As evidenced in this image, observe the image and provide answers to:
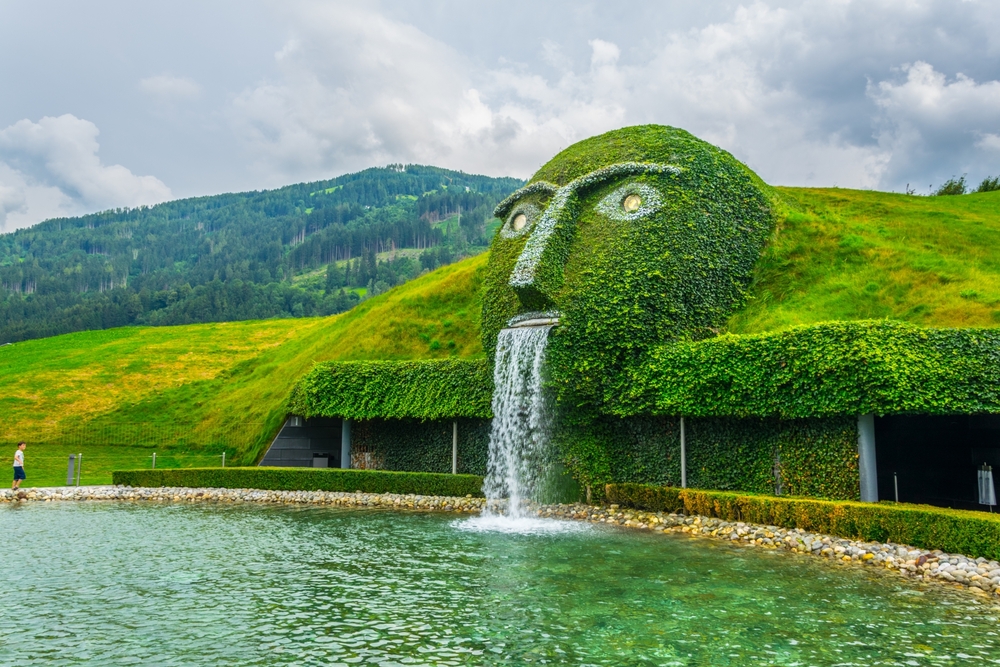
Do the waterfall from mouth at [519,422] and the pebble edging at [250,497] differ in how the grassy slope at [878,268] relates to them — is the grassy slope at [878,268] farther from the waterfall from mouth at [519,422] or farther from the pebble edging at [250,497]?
the pebble edging at [250,497]

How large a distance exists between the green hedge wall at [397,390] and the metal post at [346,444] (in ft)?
3.05

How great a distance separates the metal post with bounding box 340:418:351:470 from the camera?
1061 inches

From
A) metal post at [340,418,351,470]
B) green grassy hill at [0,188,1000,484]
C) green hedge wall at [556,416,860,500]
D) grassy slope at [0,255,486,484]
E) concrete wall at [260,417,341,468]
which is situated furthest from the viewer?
grassy slope at [0,255,486,484]

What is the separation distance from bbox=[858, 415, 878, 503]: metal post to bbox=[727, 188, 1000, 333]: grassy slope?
4665 mm

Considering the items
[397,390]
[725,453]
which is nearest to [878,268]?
[725,453]

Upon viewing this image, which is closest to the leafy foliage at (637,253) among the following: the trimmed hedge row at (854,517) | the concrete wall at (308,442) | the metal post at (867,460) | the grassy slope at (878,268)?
the grassy slope at (878,268)

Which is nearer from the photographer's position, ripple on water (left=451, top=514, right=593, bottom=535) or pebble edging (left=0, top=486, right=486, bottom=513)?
ripple on water (left=451, top=514, right=593, bottom=535)

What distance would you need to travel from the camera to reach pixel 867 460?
15664 millimetres

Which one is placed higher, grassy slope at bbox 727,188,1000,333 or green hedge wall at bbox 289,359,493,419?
grassy slope at bbox 727,188,1000,333

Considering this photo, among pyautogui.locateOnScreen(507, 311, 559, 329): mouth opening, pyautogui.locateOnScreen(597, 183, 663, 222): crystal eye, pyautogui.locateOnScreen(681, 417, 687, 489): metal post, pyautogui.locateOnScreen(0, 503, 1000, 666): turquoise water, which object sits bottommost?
pyautogui.locateOnScreen(0, 503, 1000, 666): turquoise water

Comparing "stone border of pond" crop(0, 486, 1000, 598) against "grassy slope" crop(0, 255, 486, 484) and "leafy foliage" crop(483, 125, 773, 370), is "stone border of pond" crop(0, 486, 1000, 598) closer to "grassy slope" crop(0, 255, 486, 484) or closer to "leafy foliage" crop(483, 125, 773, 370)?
"leafy foliage" crop(483, 125, 773, 370)

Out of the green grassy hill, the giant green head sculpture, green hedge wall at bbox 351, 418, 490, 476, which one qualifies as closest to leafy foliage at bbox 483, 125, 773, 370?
the giant green head sculpture

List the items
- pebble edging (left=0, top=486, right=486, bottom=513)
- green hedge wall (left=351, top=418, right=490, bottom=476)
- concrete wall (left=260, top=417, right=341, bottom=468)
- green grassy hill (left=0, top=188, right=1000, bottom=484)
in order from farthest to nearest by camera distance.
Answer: concrete wall (left=260, top=417, right=341, bottom=468) → green hedge wall (left=351, top=418, right=490, bottom=476) → pebble edging (left=0, top=486, right=486, bottom=513) → green grassy hill (left=0, top=188, right=1000, bottom=484)

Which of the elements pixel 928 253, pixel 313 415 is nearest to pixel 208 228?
pixel 313 415
